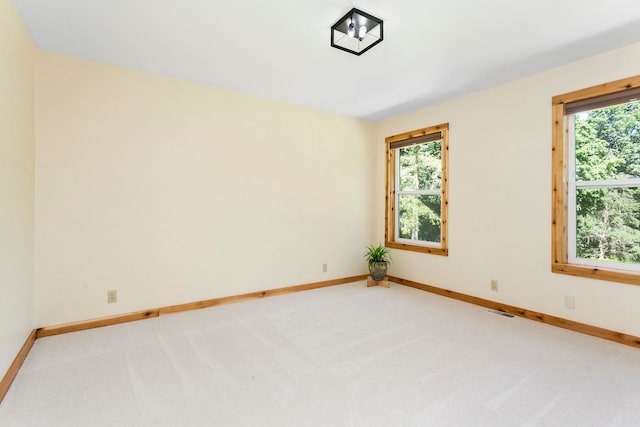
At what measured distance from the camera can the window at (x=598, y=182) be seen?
2652 mm

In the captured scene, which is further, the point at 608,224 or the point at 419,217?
the point at 419,217

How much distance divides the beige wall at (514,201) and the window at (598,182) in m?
0.09

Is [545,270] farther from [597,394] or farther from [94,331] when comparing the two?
[94,331]

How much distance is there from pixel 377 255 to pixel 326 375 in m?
2.57

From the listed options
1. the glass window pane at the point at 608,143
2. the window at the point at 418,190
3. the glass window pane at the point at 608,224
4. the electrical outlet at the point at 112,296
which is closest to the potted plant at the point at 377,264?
the window at the point at 418,190

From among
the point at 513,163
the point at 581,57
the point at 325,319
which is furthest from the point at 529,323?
the point at 581,57

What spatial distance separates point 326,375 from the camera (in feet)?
6.82

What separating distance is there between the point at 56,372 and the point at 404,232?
4117mm

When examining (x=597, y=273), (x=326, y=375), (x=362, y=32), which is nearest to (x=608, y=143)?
(x=597, y=273)

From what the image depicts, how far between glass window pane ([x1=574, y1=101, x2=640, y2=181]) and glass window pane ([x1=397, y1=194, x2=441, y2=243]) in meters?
1.60

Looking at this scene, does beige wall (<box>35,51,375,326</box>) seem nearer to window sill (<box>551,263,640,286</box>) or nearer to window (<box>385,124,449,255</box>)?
window (<box>385,124,449,255</box>)

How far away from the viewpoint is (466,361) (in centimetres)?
226

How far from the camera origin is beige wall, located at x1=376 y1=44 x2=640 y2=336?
2.71 meters

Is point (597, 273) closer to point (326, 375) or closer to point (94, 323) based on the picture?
point (326, 375)
